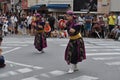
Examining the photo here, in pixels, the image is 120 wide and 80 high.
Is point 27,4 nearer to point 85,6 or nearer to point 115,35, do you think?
point 85,6

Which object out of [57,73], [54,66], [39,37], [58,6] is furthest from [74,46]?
[58,6]

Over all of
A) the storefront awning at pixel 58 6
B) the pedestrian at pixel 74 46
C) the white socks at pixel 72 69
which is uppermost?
the pedestrian at pixel 74 46

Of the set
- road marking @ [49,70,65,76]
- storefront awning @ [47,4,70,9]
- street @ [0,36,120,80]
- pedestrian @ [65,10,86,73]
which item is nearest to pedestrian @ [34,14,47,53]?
street @ [0,36,120,80]

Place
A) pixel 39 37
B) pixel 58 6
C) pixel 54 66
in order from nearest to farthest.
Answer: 1. pixel 54 66
2. pixel 39 37
3. pixel 58 6

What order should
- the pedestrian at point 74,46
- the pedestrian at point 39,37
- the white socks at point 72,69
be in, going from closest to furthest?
the pedestrian at point 74,46 < the white socks at point 72,69 < the pedestrian at point 39,37

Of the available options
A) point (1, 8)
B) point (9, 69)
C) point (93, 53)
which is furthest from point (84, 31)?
point (1, 8)

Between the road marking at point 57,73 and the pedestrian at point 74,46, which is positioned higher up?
the pedestrian at point 74,46

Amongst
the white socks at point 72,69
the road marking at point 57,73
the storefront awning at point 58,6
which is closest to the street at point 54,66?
the road marking at point 57,73

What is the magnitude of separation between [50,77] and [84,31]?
18.2 metres

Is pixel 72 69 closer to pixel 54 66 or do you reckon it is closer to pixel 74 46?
pixel 74 46

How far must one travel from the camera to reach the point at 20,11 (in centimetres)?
5356

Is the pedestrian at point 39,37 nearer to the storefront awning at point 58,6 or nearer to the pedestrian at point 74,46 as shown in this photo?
the pedestrian at point 74,46

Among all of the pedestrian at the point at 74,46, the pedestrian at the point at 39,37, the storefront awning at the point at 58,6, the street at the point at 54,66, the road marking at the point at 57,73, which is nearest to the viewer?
the street at the point at 54,66

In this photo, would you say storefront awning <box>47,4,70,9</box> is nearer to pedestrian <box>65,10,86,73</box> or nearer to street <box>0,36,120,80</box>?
street <box>0,36,120,80</box>
